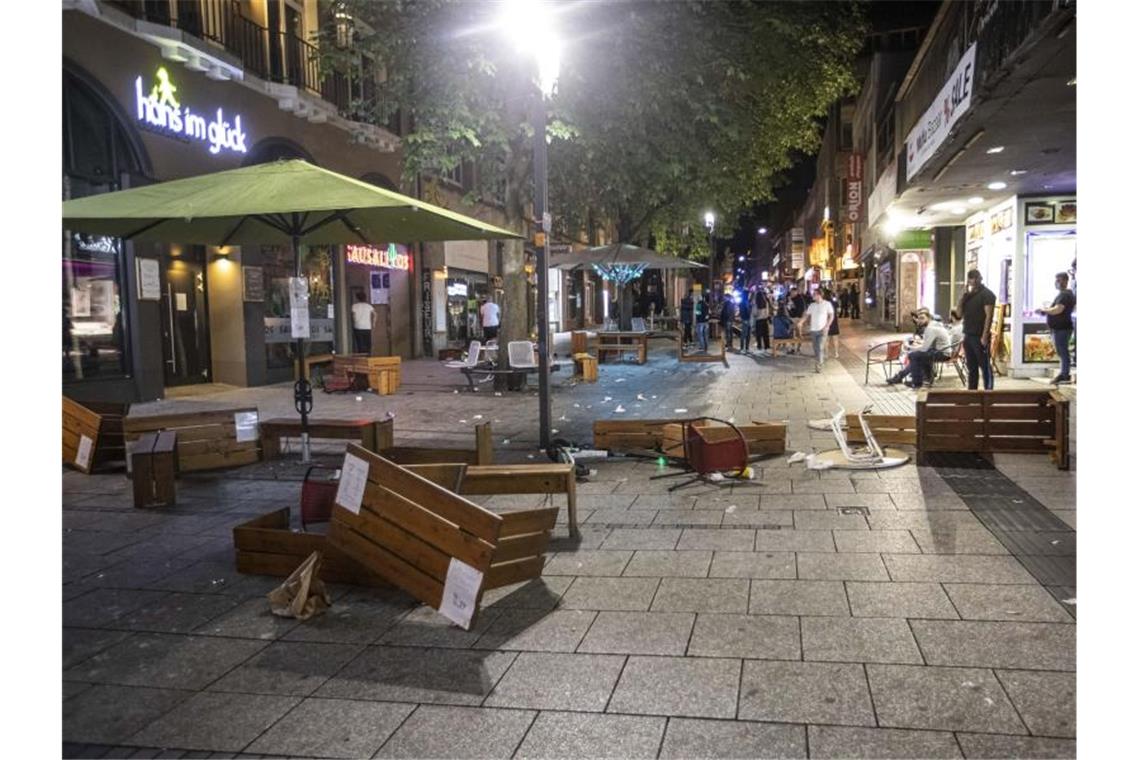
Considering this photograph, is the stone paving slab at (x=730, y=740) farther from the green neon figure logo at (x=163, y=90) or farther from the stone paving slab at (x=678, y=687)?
the green neon figure logo at (x=163, y=90)

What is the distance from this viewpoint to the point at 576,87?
1443cm

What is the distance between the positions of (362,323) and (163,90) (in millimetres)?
6451

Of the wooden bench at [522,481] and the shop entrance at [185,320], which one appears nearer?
the wooden bench at [522,481]

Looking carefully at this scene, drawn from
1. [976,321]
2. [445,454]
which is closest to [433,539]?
[445,454]

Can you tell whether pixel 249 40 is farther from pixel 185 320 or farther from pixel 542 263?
pixel 542 263

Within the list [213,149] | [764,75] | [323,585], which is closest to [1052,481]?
[323,585]

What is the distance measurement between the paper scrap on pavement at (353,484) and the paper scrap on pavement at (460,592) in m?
0.72

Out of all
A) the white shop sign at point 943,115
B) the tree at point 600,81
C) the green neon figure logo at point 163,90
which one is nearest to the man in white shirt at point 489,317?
the tree at point 600,81

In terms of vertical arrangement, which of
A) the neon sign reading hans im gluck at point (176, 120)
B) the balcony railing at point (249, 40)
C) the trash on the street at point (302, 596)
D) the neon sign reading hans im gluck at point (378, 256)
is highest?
the balcony railing at point (249, 40)

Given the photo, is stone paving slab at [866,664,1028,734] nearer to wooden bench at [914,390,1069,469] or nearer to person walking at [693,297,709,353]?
wooden bench at [914,390,1069,469]

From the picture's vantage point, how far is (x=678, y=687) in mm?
3543

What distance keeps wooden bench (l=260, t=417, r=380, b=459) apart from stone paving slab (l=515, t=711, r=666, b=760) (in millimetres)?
5078

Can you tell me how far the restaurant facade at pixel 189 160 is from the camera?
41.6 ft

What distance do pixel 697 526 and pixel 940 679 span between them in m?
2.66
